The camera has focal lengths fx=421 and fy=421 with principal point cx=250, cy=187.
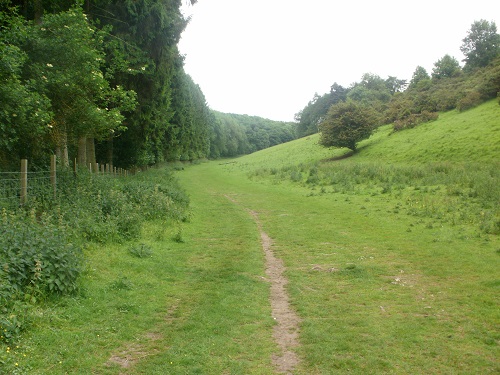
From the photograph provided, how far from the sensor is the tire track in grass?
541 centimetres

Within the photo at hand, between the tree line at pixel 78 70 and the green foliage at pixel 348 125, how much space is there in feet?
93.9

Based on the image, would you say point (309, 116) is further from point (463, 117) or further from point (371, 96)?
point (463, 117)

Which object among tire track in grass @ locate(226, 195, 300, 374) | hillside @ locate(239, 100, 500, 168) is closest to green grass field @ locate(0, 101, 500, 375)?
tire track in grass @ locate(226, 195, 300, 374)

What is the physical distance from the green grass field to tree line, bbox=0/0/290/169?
14.4ft

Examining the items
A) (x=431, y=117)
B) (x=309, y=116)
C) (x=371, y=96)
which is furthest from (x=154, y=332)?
(x=309, y=116)

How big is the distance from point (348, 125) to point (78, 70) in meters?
41.0

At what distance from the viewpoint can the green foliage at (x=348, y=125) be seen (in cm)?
4994

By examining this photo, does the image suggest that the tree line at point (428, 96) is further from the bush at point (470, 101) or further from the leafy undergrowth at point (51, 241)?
the leafy undergrowth at point (51, 241)

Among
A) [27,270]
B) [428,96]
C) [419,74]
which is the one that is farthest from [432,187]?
[419,74]

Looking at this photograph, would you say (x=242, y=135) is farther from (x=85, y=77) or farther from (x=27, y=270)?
(x=27, y=270)

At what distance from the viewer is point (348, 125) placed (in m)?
50.4

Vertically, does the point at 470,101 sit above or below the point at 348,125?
above

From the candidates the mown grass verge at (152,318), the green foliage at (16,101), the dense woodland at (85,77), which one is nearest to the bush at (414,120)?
the dense woodland at (85,77)

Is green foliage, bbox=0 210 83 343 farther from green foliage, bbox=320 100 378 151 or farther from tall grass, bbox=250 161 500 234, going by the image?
green foliage, bbox=320 100 378 151
